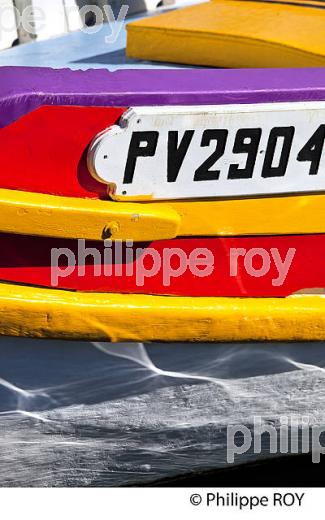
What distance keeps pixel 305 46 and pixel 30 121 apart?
1083 millimetres

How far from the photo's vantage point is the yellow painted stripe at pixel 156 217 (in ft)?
6.42

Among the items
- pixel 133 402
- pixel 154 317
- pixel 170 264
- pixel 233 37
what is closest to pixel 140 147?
pixel 170 264

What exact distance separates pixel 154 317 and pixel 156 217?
11.1 inches

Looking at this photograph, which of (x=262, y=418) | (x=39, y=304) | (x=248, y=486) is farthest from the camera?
(x=248, y=486)

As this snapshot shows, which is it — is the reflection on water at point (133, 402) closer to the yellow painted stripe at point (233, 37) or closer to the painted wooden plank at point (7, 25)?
the yellow painted stripe at point (233, 37)

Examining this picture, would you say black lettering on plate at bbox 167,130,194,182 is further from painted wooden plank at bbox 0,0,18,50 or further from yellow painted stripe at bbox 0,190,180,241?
painted wooden plank at bbox 0,0,18,50

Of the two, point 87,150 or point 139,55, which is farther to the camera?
point 139,55

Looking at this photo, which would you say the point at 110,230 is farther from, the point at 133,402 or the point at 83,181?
the point at 133,402

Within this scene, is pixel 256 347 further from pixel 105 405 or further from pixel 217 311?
pixel 105 405

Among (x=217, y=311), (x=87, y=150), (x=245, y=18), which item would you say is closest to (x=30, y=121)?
(x=87, y=150)

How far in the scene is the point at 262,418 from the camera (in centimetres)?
242

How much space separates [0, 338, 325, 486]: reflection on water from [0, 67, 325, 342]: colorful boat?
0.11 m

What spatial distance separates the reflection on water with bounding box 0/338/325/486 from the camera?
2.23 m

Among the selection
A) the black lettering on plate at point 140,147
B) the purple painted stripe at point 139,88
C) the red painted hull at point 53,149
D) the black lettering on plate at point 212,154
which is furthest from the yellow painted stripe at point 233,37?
the red painted hull at point 53,149
